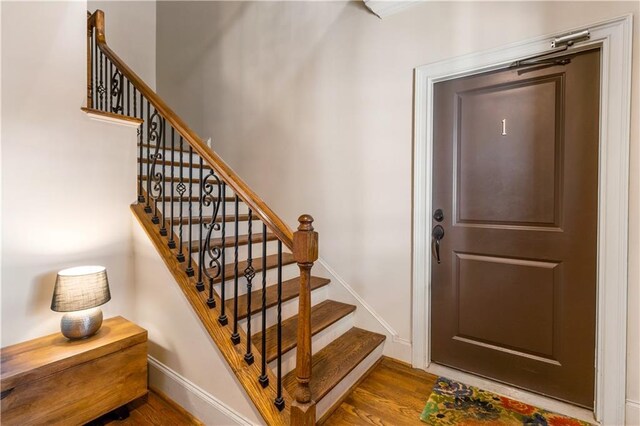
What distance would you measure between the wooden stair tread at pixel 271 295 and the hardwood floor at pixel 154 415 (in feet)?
2.09

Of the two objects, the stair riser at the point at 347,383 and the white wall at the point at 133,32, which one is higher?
the white wall at the point at 133,32

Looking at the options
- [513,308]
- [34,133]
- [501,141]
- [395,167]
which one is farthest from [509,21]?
[34,133]

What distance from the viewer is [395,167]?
7.25 ft

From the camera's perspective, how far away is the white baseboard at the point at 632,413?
1.50 metres

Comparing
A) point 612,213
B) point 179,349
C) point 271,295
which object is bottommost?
point 179,349

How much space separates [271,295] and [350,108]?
1557 mm

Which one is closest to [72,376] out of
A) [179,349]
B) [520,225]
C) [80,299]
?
[80,299]

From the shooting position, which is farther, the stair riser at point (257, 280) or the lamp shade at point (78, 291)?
the stair riser at point (257, 280)

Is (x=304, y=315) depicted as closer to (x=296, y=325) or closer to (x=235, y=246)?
(x=235, y=246)

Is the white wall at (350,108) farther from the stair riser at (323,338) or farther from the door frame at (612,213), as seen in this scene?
the stair riser at (323,338)

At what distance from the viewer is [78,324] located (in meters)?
1.60

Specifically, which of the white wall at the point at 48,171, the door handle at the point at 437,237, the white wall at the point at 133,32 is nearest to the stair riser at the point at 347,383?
the door handle at the point at 437,237

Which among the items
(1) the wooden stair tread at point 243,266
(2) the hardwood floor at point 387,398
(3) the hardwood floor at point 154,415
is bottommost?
(3) the hardwood floor at point 154,415

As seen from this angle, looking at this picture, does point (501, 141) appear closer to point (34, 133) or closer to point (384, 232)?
point (384, 232)
